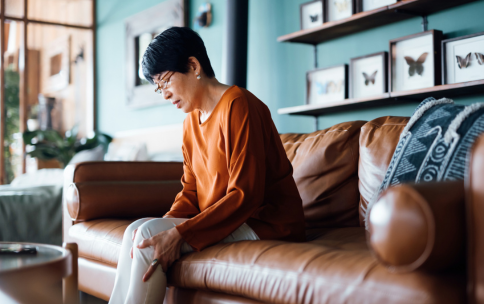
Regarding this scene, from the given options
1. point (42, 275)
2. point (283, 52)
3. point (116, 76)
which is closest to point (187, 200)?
point (42, 275)

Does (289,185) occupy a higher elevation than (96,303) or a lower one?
higher

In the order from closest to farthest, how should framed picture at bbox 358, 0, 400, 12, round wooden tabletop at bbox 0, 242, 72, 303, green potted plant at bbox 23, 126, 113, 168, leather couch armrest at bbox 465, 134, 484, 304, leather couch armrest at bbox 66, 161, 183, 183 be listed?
leather couch armrest at bbox 465, 134, 484, 304, round wooden tabletop at bbox 0, 242, 72, 303, leather couch armrest at bbox 66, 161, 183, 183, framed picture at bbox 358, 0, 400, 12, green potted plant at bbox 23, 126, 113, 168

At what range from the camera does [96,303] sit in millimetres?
2346

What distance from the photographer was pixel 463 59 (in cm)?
206

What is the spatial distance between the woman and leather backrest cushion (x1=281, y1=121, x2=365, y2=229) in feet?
1.14

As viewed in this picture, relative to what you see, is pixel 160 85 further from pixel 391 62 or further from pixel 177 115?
pixel 177 115

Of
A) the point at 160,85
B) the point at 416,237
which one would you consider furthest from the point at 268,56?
the point at 416,237

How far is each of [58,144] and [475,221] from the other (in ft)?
15.2

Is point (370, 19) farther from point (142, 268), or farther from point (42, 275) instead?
point (42, 275)

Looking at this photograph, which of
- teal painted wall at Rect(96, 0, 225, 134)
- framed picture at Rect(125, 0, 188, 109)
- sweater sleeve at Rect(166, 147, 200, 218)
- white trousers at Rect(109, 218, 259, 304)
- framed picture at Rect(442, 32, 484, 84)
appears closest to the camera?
white trousers at Rect(109, 218, 259, 304)

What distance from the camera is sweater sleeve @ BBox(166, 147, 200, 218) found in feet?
5.67

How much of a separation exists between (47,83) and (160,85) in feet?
14.7

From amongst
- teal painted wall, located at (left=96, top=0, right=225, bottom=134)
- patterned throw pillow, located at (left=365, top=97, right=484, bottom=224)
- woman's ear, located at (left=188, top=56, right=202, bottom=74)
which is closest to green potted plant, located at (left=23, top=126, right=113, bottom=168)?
teal painted wall, located at (left=96, top=0, right=225, bottom=134)

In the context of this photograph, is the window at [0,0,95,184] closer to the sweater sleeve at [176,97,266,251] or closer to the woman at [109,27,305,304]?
the woman at [109,27,305,304]
